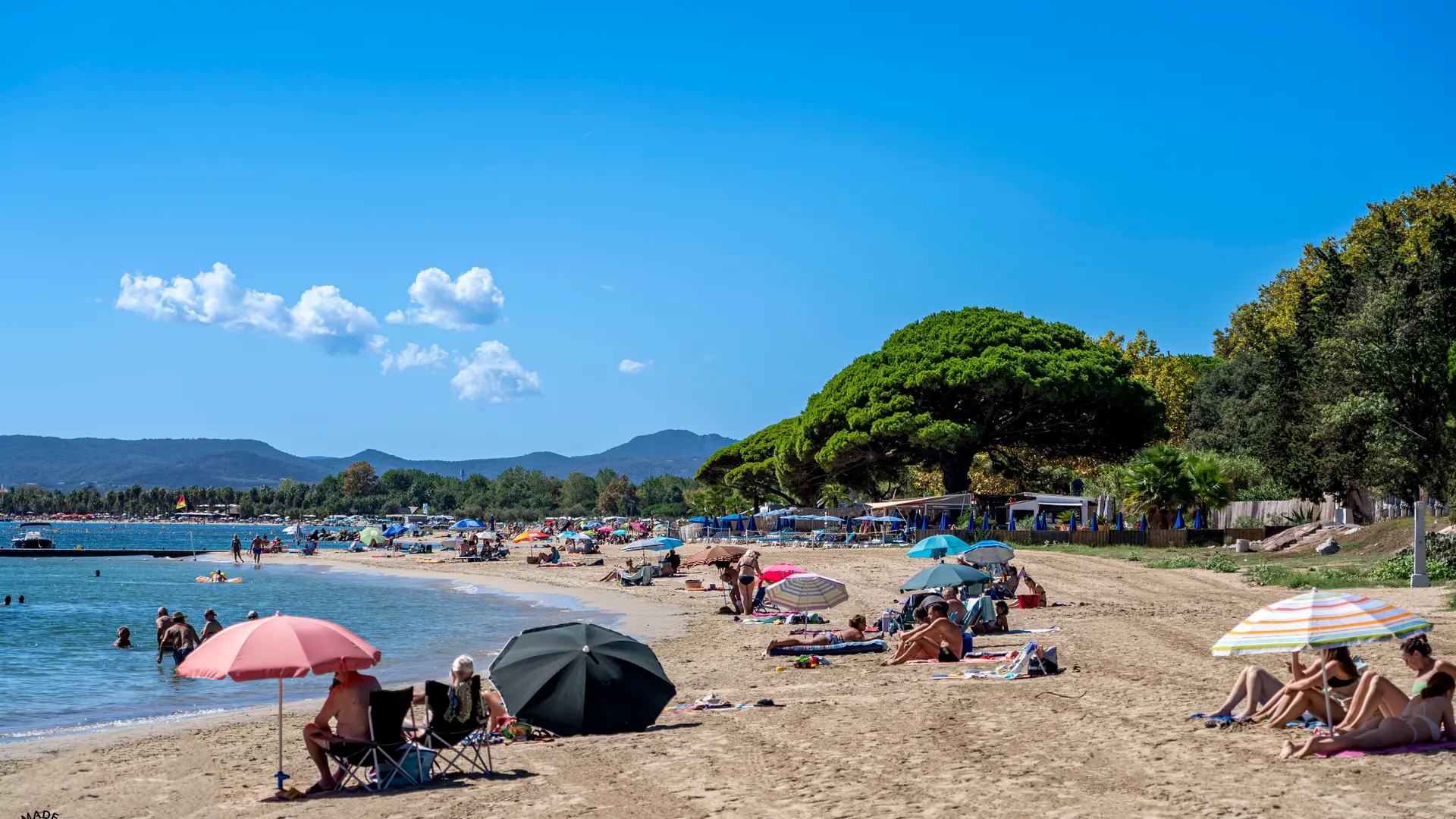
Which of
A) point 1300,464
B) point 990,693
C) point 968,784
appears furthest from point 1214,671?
point 1300,464

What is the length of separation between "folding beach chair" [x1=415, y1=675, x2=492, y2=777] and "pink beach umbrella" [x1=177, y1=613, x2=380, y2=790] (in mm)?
679

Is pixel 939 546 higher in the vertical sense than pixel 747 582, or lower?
higher

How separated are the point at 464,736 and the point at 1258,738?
617 centimetres

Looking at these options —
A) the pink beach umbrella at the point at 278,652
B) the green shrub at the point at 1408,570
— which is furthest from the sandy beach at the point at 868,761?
the green shrub at the point at 1408,570

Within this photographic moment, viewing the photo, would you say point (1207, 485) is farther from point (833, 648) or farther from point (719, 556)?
point (833, 648)

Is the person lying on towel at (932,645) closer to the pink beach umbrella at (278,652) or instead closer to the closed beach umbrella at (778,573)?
the closed beach umbrella at (778,573)

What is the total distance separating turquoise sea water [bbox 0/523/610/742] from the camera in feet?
51.2

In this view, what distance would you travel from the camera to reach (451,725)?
9.28 m

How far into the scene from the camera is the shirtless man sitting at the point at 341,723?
8992 millimetres

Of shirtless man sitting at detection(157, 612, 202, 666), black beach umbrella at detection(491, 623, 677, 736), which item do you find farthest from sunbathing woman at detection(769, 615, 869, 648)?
shirtless man sitting at detection(157, 612, 202, 666)

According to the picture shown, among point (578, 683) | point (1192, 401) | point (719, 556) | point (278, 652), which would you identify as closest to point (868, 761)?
point (578, 683)

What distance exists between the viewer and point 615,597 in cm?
3256

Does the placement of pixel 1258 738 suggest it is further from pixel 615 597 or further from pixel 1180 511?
pixel 1180 511

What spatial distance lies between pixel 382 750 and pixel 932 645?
8248mm
